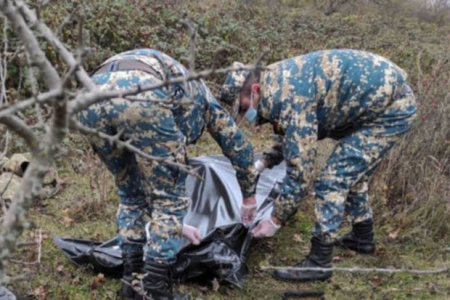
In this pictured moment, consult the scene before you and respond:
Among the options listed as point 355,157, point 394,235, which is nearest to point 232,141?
point 355,157

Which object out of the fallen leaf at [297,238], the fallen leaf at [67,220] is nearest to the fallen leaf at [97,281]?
the fallen leaf at [67,220]

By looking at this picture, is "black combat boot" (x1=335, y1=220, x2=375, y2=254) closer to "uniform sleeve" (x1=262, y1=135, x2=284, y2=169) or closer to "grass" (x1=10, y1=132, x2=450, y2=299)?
"grass" (x1=10, y1=132, x2=450, y2=299)

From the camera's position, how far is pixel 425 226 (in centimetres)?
442

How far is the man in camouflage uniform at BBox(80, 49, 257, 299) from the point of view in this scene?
261 centimetres

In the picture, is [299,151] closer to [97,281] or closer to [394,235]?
[97,281]

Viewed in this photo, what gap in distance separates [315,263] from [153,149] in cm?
158

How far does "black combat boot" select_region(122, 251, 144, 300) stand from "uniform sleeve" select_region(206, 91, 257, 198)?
0.77m

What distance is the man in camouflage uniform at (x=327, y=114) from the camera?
3225 mm

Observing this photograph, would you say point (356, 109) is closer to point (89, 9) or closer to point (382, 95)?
point (382, 95)

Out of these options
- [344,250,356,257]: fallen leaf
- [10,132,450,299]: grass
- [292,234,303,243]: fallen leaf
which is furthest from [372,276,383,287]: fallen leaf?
[292,234,303,243]: fallen leaf

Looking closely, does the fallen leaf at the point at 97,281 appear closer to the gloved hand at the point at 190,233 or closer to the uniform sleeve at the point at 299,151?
the gloved hand at the point at 190,233

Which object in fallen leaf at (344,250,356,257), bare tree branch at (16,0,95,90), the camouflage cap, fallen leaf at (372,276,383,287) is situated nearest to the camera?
bare tree branch at (16,0,95,90)

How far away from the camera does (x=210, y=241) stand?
11.8 feet

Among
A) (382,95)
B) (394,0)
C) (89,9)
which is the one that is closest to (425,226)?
(382,95)
